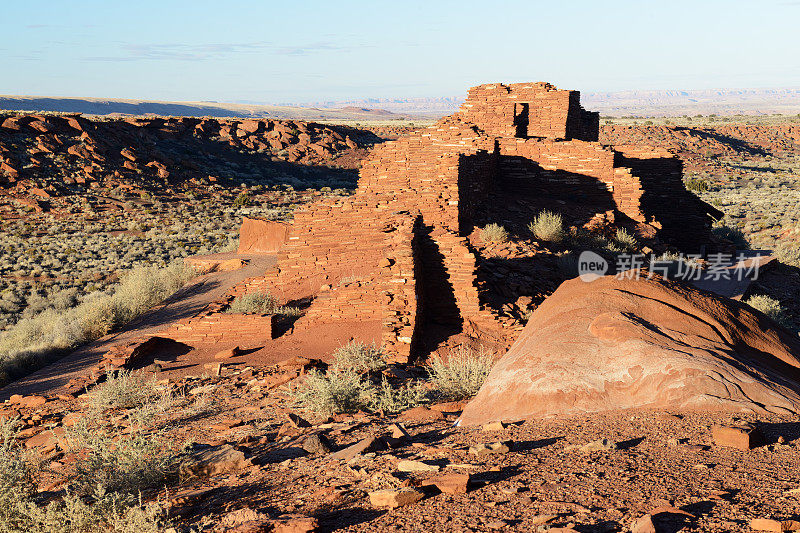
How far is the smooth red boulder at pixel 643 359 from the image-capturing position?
16.1ft

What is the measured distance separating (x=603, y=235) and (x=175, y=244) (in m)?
16.7

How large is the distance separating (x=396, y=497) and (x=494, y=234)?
9521 mm

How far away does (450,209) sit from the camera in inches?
493

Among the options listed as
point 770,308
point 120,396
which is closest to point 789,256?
point 770,308

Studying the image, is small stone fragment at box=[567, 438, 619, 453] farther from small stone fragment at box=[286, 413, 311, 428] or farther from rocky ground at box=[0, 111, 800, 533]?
small stone fragment at box=[286, 413, 311, 428]

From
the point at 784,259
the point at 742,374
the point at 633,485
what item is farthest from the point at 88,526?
the point at 784,259

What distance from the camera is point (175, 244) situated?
966 inches

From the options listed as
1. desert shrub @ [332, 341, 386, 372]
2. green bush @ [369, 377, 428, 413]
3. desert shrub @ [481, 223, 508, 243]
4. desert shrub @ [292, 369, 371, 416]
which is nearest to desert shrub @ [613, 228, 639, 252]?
desert shrub @ [481, 223, 508, 243]

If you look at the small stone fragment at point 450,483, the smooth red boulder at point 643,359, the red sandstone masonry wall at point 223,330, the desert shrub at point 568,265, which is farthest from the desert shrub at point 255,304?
the small stone fragment at point 450,483

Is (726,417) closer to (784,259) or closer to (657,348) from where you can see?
(657,348)

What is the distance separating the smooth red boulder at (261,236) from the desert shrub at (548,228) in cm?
827

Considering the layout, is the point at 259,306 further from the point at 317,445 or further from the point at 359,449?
the point at 359,449

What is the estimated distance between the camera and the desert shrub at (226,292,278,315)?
38.3 feet

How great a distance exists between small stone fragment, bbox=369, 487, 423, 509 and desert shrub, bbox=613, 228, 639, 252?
12161 millimetres
